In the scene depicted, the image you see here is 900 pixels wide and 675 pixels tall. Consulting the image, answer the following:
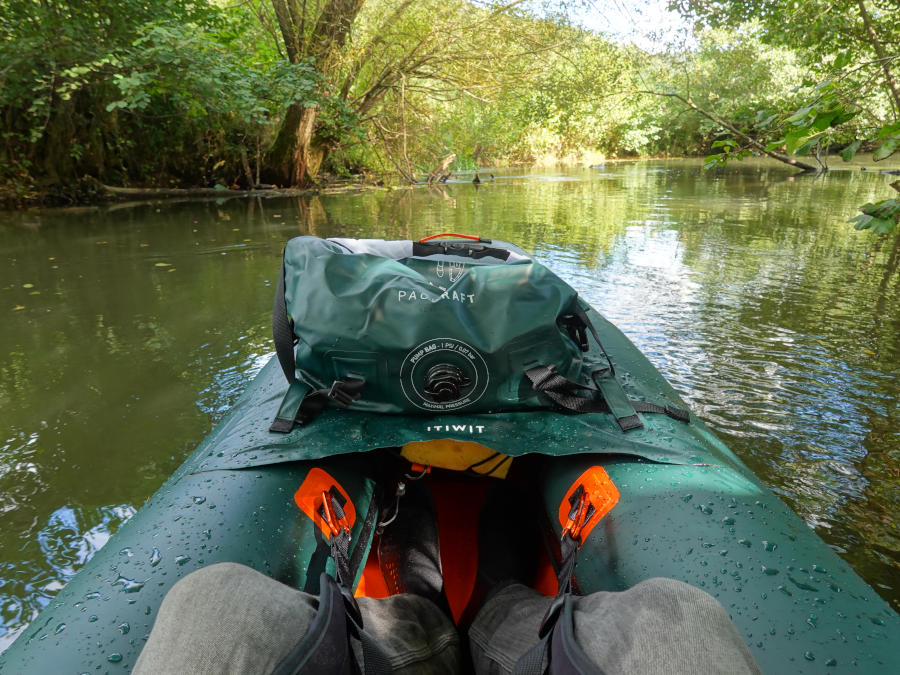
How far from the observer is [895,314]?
3719 millimetres

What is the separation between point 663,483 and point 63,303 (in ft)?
14.6

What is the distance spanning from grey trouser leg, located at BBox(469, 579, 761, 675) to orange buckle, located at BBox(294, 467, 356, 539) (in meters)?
0.53

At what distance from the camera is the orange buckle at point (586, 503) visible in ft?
3.70

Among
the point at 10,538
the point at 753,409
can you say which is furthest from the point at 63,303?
the point at 753,409

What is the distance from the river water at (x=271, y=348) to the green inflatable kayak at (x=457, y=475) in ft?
2.52

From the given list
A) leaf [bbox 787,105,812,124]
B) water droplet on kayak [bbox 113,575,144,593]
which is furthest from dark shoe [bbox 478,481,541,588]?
leaf [bbox 787,105,812,124]

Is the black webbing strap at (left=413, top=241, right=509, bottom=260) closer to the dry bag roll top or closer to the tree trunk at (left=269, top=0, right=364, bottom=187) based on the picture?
the dry bag roll top

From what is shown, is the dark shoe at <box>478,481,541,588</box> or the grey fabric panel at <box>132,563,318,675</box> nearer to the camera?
the grey fabric panel at <box>132,563,318,675</box>

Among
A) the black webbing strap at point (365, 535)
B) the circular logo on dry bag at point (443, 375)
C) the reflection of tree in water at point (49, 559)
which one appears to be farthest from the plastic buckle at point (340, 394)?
the reflection of tree in water at point (49, 559)

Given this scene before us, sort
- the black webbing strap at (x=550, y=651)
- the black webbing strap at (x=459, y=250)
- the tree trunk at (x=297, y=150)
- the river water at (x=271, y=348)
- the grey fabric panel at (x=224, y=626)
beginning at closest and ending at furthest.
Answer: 1. the grey fabric panel at (x=224, y=626)
2. the black webbing strap at (x=550, y=651)
3. the river water at (x=271, y=348)
4. the black webbing strap at (x=459, y=250)
5. the tree trunk at (x=297, y=150)

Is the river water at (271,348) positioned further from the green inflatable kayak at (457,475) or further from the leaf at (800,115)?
the leaf at (800,115)

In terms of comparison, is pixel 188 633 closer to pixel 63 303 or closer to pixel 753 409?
pixel 753 409

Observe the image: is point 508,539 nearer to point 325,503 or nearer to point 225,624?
point 325,503

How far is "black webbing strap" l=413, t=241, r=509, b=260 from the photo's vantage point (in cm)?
217
